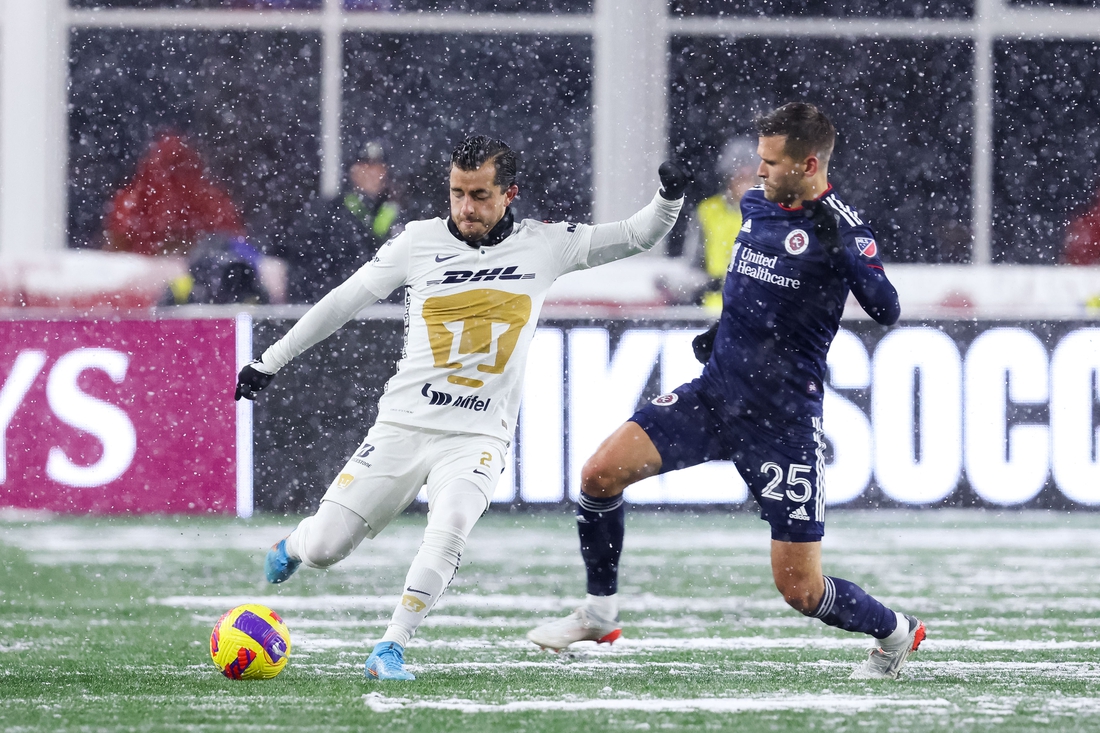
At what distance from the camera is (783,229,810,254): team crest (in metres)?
5.28

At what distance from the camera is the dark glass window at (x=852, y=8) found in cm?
1689

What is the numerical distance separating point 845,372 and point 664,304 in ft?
4.44

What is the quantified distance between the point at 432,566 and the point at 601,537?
73cm

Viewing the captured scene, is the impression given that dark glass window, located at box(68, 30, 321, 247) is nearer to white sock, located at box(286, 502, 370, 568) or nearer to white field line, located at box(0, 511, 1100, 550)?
white field line, located at box(0, 511, 1100, 550)

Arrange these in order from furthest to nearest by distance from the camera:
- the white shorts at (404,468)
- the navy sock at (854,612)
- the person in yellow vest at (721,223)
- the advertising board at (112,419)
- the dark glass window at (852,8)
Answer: the dark glass window at (852,8), the person in yellow vest at (721,223), the advertising board at (112,419), the white shorts at (404,468), the navy sock at (854,612)

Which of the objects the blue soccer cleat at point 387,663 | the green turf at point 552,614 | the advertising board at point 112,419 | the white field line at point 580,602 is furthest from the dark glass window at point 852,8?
the blue soccer cleat at point 387,663

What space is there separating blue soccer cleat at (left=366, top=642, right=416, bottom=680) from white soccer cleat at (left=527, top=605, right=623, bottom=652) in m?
0.72

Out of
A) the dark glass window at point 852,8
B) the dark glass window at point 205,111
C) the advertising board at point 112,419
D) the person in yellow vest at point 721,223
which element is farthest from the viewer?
the dark glass window at point 852,8

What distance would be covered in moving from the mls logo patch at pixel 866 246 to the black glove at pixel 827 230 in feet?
0.22

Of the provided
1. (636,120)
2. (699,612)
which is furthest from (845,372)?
(636,120)

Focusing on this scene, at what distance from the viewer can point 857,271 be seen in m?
5.04

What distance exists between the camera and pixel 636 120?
49.2ft

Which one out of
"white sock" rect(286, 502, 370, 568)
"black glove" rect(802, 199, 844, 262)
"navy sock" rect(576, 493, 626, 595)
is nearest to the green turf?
"navy sock" rect(576, 493, 626, 595)

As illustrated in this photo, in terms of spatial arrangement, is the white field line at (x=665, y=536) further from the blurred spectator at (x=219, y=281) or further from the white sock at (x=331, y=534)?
the white sock at (x=331, y=534)
